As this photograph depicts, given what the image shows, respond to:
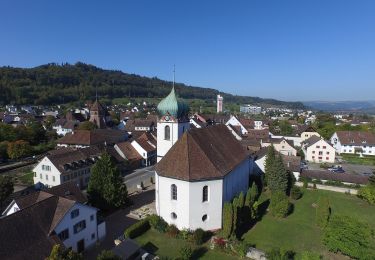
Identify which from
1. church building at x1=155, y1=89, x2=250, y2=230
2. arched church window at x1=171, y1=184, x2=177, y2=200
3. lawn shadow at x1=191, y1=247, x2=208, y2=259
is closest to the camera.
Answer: lawn shadow at x1=191, y1=247, x2=208, y2=259

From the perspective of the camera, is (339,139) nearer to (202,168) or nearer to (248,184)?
(248,184)

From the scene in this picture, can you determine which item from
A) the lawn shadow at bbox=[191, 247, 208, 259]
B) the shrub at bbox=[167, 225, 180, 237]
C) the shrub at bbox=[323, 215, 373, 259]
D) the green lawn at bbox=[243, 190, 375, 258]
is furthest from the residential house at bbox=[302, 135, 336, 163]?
the lawn shadow at bbox=[191, 247, 208, 259]

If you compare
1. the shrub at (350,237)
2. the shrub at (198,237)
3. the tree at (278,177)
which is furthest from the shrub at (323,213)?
the shrub at (198,237)

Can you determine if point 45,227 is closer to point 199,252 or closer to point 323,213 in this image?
point 199,252

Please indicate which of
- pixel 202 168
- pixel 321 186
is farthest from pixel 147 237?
pixel 321 186

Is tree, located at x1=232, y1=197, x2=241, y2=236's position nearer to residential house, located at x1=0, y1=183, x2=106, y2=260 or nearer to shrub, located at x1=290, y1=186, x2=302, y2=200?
residential house, located at x1=0, y1=183, x2=106, y2=260

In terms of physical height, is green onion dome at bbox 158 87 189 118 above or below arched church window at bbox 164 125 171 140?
above

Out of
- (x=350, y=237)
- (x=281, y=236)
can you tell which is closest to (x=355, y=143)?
(x=281, y=236)

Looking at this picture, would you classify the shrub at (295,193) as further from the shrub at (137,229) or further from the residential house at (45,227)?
the residential house at (45,227)
